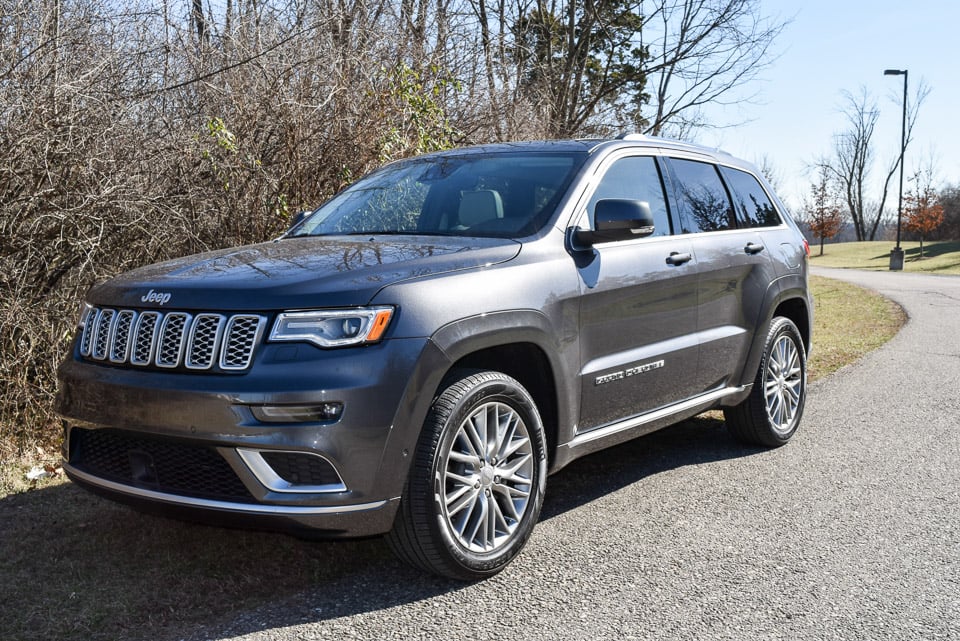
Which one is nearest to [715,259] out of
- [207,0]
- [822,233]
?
[207,0]

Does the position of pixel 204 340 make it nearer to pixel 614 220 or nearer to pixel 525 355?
pixel 525 355

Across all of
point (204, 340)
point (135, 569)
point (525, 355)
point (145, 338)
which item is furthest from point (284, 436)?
point (525, 355)

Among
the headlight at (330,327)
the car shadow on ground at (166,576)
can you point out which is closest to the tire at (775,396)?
the car shadow on ground at (166,576)

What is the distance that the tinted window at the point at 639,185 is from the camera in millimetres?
4949

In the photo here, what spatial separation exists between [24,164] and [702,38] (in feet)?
56.7

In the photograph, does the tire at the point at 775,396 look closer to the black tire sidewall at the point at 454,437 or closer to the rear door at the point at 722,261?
the rear door at the point at 722,261

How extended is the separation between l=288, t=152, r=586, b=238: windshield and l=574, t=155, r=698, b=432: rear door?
0.86 feet

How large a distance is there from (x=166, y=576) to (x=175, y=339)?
1.07 m

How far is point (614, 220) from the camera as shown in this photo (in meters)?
4.42

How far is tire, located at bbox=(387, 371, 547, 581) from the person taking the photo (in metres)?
3.63

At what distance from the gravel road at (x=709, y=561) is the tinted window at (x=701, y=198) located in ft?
4.91

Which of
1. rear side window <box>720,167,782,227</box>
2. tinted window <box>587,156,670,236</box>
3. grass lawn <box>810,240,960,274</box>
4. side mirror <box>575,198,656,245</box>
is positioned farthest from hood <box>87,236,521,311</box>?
grass lawn <box>810,240,960,274</box>

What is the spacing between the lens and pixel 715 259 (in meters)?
5.48

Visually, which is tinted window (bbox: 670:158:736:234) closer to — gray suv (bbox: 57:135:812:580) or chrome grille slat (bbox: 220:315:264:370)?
gray suv (bbox: 57:135:812:580)
